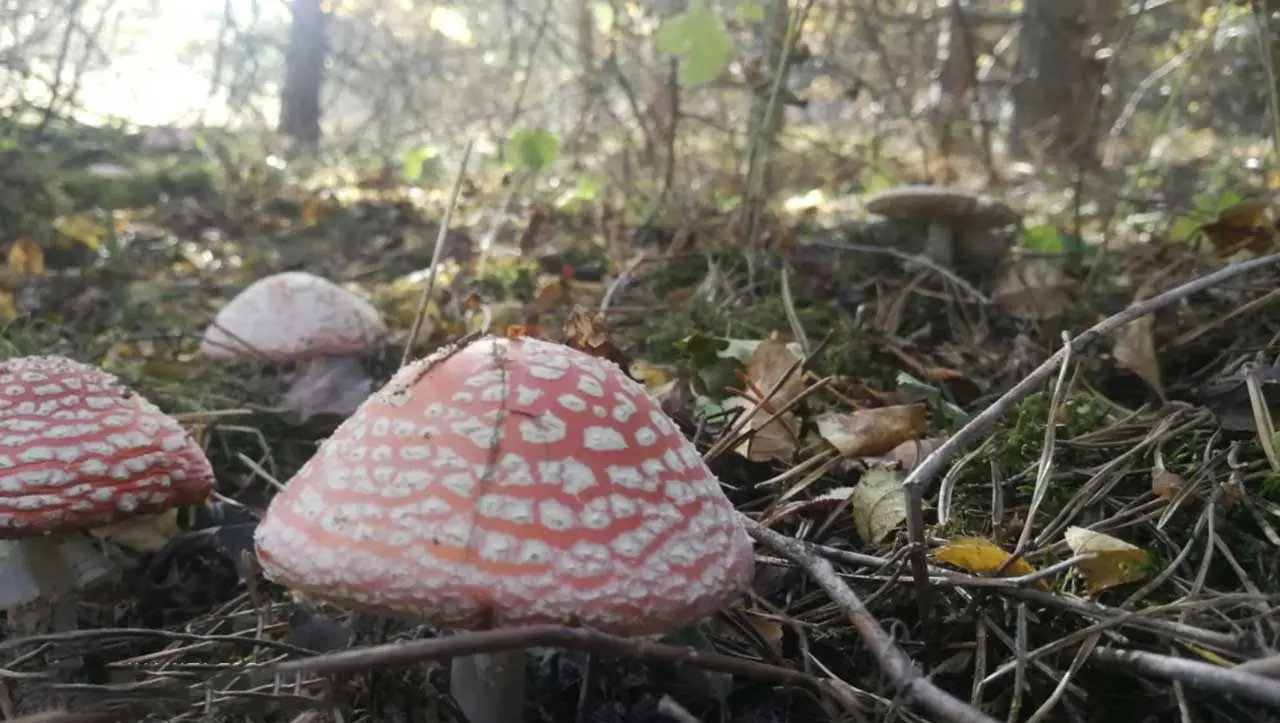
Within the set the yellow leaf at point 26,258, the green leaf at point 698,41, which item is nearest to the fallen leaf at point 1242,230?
the green leaf at point 698,41

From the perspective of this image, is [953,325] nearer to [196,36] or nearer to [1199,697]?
[1199,697]

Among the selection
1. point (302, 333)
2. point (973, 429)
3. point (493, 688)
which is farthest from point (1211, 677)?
point (302, 333)

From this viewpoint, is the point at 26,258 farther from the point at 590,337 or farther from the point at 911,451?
the point at 911,451

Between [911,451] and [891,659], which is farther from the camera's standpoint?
[911,451]

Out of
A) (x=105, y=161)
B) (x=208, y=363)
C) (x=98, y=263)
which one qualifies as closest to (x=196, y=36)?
(x=105, y=161)

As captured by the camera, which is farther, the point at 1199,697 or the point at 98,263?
the point at 98,263

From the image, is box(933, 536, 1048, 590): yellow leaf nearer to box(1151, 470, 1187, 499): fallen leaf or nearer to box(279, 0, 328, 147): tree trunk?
box(1151, 470, 1187, 499): fallen leaf

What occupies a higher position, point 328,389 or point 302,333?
point 302,333
